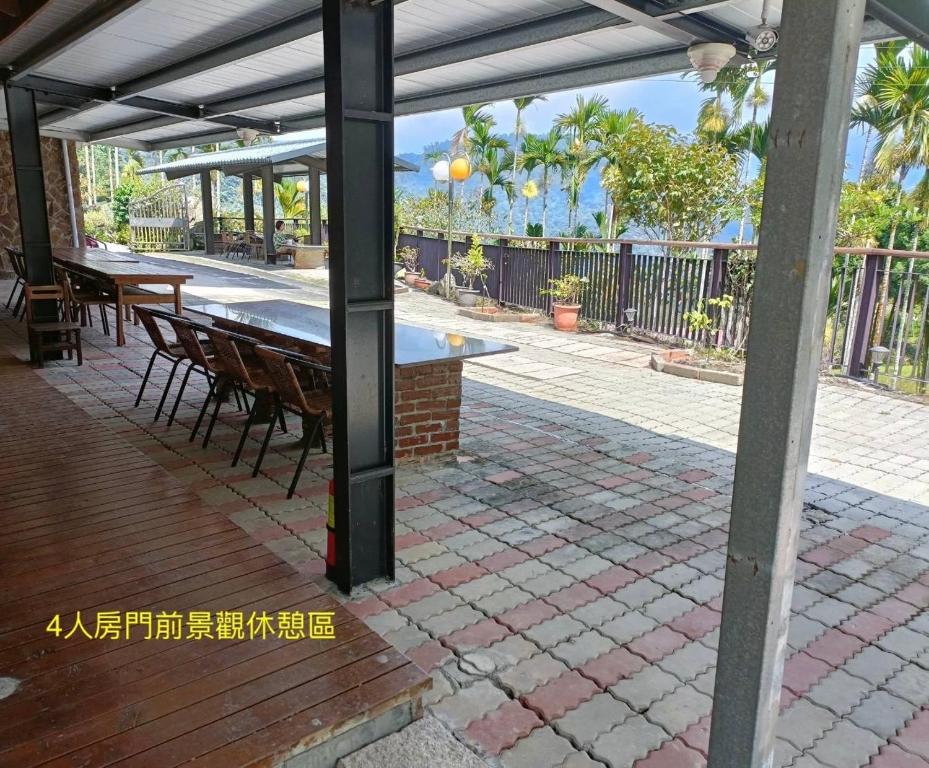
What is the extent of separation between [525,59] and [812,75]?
166 inches

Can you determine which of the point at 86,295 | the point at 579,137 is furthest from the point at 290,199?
the point at 86,295

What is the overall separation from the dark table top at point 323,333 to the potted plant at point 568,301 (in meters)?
5.33

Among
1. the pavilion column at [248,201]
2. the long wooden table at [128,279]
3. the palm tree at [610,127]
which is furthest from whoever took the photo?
the palm tree at [610,127]

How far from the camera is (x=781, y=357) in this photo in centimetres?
140

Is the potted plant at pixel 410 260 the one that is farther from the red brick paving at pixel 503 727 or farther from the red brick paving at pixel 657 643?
the red brick paving at pixel 503 727

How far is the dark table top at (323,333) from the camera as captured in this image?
4.40 meters

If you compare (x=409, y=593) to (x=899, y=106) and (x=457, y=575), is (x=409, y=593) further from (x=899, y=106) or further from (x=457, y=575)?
(x=899, y=106)

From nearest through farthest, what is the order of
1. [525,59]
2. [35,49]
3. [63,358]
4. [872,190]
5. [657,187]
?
[525,59] → [35,49] → [63,358] → [657,187] → [872,190]

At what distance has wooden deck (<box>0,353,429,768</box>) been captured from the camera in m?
1.97

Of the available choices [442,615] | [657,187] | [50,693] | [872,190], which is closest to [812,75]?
[442,615]

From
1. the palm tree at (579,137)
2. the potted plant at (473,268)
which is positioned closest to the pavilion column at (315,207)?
the potted plant at (473,268)

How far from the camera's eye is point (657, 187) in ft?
35.9

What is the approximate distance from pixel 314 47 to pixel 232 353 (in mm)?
2602

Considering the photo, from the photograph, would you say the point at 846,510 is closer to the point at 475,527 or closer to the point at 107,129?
the point at 475,527
